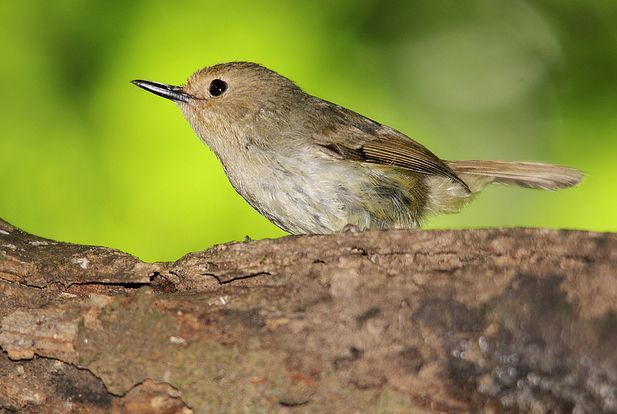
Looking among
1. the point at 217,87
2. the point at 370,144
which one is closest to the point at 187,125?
the point at 217,87

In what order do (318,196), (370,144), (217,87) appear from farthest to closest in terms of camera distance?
1. (217,87)
2. (370,144)
3. (318,196)

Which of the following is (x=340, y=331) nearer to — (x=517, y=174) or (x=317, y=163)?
(x=317, y=163)

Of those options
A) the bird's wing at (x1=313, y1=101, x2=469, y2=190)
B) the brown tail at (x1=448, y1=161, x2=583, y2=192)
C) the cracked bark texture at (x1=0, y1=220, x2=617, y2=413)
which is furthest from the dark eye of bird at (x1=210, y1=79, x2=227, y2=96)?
the cracked bark texture at (x1=0, y1=220, x2=617, y2=413)

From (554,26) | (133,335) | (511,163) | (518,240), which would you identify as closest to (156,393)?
(133,335)

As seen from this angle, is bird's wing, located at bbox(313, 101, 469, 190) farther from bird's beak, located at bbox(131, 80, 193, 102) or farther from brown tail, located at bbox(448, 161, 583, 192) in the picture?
bird's beak, located at bbox(131, 80, 193, 102)

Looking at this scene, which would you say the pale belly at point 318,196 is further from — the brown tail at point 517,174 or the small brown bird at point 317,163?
the brown tail at point 517,174
